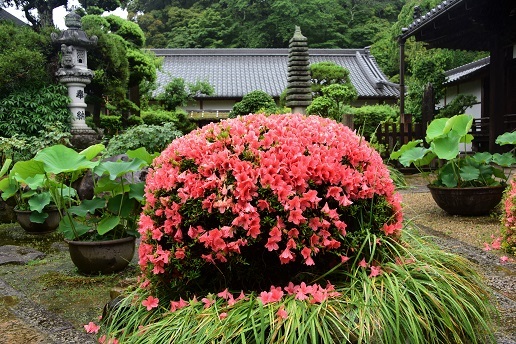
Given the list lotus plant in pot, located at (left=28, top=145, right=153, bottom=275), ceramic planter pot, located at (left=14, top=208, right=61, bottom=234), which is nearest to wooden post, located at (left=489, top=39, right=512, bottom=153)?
ceramic planter pot, located at (left=14, top=208, right=61, bottom=234)

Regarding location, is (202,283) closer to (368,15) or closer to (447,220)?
(447,220)

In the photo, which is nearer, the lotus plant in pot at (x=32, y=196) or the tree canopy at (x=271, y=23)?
the lotus plant in pot at (x=32, y=196)

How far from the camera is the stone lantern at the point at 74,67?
11.2m

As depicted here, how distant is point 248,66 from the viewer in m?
27.6

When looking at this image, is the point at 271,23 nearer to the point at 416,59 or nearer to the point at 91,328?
the point at 416,59

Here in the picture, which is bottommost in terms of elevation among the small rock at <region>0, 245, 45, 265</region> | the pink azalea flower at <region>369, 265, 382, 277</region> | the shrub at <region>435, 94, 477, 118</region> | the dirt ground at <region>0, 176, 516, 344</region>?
the small rock at <region>0, 245, 45, 265</region>

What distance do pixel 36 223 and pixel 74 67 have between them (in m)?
6.60

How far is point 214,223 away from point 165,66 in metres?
26.8

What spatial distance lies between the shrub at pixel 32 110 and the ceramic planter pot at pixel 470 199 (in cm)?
879

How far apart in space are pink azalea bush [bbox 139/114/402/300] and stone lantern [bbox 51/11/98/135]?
9754 millimetres

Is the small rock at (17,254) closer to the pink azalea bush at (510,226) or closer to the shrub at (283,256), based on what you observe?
the shrub at (283,256)

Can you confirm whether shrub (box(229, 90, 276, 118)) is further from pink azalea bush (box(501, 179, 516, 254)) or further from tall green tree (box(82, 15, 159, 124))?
pink azalea bush (box(501, 179, 516, 254))

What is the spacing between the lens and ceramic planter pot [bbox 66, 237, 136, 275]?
3.56 m

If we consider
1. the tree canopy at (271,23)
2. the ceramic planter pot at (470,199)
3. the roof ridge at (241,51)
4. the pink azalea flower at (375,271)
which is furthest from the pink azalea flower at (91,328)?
the tree canopy at (271,23)
